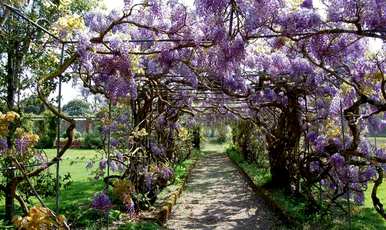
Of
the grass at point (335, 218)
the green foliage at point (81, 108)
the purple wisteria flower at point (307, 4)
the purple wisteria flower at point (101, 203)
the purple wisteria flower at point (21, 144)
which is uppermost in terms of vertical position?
the purple wisteria flower at point (307, 4)

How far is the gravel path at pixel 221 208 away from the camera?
24.7ft

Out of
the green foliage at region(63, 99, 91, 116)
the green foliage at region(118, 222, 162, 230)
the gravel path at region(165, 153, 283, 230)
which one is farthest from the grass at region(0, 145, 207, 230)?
the green foliage at region(63, 99, 91, 116)

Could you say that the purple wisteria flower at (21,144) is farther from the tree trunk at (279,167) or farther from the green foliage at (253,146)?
the green foliage at (253,146)

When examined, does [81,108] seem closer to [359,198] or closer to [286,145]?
[286,145]

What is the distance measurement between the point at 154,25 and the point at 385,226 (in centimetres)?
414

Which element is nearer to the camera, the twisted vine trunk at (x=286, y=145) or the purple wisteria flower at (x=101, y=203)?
the purple wisteria flower at (x=101, y=203)

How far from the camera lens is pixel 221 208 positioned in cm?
921

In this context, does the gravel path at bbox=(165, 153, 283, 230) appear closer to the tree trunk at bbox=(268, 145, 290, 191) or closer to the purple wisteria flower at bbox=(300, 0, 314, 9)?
the tree trunk at bbox=(268, 145, 290, 191)

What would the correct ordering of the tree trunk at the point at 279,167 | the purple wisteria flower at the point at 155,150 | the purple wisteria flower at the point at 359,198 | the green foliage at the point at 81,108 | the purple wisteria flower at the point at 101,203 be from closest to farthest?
the purple wisteria flower at the point at 101,203, the purple wisteria flower at the point at 359,198, the purple wisteria flower at the point at 155,150, the tree trunk at the point at 279,167, the green foliage at the point at 81,108

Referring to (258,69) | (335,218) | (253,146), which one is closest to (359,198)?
(335,218)

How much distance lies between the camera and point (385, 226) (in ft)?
20.6

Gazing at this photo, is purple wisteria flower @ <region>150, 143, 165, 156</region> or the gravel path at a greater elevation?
purple wisteria flower @ <region>150, 143, 165, 156</region>

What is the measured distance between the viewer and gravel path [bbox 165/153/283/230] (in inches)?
297

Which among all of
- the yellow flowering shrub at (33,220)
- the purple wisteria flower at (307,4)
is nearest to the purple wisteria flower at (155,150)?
the purple wisteria flower at (307,4)
